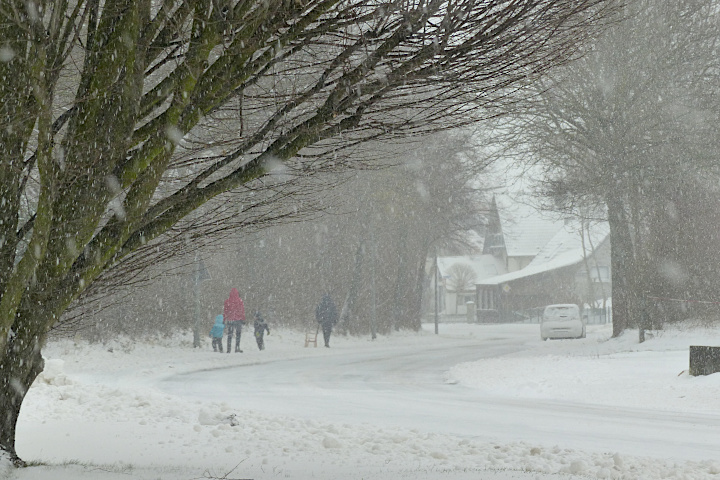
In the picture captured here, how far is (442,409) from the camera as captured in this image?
1249 cm

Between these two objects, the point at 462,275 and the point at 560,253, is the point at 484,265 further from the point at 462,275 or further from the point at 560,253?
the point at 560,253

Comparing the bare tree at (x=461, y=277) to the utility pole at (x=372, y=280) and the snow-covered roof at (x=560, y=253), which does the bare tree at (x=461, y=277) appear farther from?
the utility pole at (x=372, y=280)

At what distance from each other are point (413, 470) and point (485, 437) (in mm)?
3026

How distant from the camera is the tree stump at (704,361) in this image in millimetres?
14664

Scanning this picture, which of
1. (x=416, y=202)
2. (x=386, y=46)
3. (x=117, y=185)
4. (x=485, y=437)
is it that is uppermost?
(x=416, y=202)

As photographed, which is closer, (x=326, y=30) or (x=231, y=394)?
(x=326, y=30)

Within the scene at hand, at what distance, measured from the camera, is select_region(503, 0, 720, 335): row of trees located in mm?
22031

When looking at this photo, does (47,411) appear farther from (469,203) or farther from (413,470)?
(469,203)

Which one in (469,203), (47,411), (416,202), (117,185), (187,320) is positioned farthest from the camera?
(469,203)

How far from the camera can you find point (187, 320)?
2759cm

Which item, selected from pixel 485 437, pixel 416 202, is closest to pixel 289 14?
pixel 485 437

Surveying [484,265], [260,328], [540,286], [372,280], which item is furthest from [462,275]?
[260,328]

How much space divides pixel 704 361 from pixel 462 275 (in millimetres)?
67536

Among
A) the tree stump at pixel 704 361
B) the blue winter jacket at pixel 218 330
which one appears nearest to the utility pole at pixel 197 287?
the blue winter jacket at pixel 218 330
